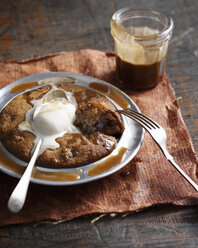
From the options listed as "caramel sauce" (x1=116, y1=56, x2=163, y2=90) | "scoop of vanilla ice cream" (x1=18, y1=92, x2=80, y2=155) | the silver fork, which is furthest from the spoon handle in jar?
"caramel sauce" (x1=116, y1=56, x2=163, y2=90)

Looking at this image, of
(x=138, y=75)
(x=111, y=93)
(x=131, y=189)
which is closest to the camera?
(x=131, y=189)

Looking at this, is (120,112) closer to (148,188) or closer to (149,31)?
(148,188)

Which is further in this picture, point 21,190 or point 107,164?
point 107,164

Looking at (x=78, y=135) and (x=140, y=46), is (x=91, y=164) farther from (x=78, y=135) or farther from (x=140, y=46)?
(x=140, y=46)

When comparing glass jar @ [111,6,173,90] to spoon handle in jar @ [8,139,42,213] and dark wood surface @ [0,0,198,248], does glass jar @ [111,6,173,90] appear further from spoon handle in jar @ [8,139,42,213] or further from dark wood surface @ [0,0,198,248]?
spoon handle in jar @ [8,139,42,213]

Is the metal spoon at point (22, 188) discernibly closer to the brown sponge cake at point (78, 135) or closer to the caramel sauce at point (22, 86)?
the brown sponge cake at point (78, 135)

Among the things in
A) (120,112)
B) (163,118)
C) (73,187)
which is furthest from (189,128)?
(73,187)

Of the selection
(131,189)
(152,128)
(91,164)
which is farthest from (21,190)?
(152,128)

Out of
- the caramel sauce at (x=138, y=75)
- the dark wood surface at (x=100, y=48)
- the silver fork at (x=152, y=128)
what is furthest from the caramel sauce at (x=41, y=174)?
the caramel sauce at (x=138, y=75)
